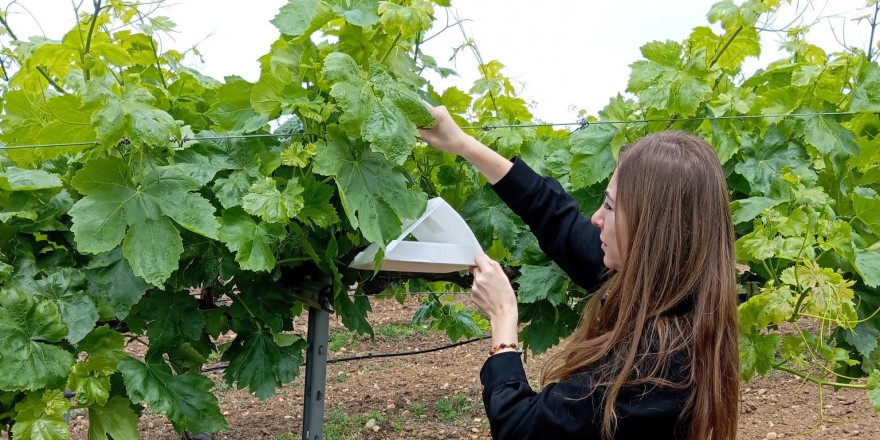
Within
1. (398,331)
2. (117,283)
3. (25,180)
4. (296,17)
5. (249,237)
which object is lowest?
(398,331)

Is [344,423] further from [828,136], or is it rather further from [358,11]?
[358,11]

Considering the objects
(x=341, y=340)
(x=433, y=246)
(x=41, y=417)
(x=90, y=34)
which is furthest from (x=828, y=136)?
(x=341, y=340)

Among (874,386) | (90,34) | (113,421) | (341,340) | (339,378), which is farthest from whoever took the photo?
(341,340)

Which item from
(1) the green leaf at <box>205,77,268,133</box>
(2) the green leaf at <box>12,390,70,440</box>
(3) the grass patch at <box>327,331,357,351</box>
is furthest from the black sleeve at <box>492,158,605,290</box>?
(3) the grass patch at <box>327,331,357,351</box>

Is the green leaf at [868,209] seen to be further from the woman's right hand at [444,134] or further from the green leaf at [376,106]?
the green leaf at [376,106]

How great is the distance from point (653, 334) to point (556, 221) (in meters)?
0.61

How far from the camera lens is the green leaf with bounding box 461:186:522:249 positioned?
2549 millimetres

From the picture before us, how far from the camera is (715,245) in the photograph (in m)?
1.69

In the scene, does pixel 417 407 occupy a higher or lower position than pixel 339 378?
lower

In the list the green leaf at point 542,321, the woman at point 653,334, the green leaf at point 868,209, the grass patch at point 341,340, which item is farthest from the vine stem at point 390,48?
the grass patch at point 341,340

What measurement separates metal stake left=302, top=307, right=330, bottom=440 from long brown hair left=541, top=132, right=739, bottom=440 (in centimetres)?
106

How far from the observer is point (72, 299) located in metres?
1.88

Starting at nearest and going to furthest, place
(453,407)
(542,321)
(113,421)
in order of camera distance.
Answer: (113,421) → (542,321) → (453,407)

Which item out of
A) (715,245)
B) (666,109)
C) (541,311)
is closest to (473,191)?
(541,311)
